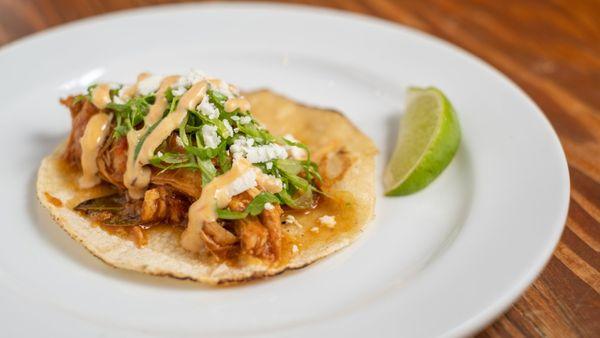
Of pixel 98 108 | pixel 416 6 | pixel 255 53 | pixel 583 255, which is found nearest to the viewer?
pixel 583 255

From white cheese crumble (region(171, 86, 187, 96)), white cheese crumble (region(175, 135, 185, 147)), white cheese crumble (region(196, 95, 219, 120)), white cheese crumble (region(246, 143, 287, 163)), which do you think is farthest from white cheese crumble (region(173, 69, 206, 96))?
white cheese crumble (region(246, 143, 287, 163))

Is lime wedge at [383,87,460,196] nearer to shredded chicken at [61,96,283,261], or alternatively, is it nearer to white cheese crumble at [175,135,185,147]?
shredded chicken at [61,96,283,261]

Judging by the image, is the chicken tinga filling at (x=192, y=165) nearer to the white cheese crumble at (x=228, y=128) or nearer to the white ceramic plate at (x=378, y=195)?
the white cheese crumble at (x=228, y=128)

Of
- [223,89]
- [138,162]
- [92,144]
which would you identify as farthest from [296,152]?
[92,144]

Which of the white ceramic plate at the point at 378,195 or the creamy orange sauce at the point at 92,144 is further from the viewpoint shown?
the creamy orange sauce at the point at 92,144

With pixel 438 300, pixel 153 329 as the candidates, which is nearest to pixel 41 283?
pixel 153 329

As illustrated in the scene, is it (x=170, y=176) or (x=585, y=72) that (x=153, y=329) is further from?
(x=585, y=72)

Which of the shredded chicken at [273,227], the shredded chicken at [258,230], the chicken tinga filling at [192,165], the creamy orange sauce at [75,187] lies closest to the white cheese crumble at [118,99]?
the chicken tinga filling at [192,165]
